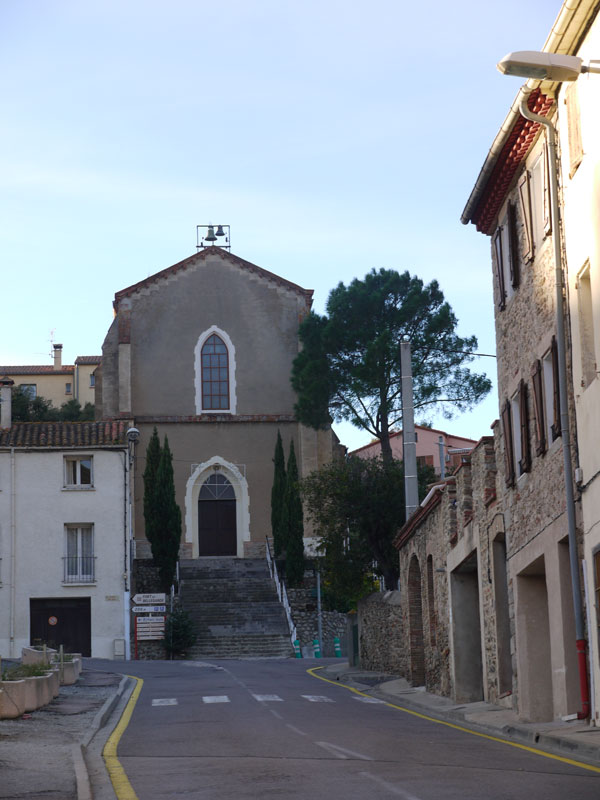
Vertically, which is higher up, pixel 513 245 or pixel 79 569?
pixel 513 245

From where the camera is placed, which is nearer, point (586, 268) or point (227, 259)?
point (586, 268)

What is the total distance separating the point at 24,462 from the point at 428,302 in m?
17.3

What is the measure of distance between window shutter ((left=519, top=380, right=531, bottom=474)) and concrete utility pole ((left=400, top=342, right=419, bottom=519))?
547 inches

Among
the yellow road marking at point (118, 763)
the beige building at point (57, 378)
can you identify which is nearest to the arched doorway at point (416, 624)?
the yellow road marking at point (118, 763)

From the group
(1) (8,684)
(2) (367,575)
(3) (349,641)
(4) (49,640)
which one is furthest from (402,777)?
(4) (49,640)

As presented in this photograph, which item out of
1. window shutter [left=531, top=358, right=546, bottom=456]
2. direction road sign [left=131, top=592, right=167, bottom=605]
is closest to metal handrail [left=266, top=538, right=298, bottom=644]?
direction road sign [left=131, top=592, right=167, bottom=605]

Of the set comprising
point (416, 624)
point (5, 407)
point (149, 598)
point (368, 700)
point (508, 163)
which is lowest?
point (368, 700)

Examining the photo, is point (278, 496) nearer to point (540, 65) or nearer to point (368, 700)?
point (368, 700)

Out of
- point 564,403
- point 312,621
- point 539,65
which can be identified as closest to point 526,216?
point 564,403

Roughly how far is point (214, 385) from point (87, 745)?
40.3m

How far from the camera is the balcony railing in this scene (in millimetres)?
47562

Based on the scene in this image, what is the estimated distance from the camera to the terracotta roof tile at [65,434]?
159 ft

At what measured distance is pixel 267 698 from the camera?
2377cm

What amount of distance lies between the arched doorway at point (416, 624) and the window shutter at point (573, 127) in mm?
15268
